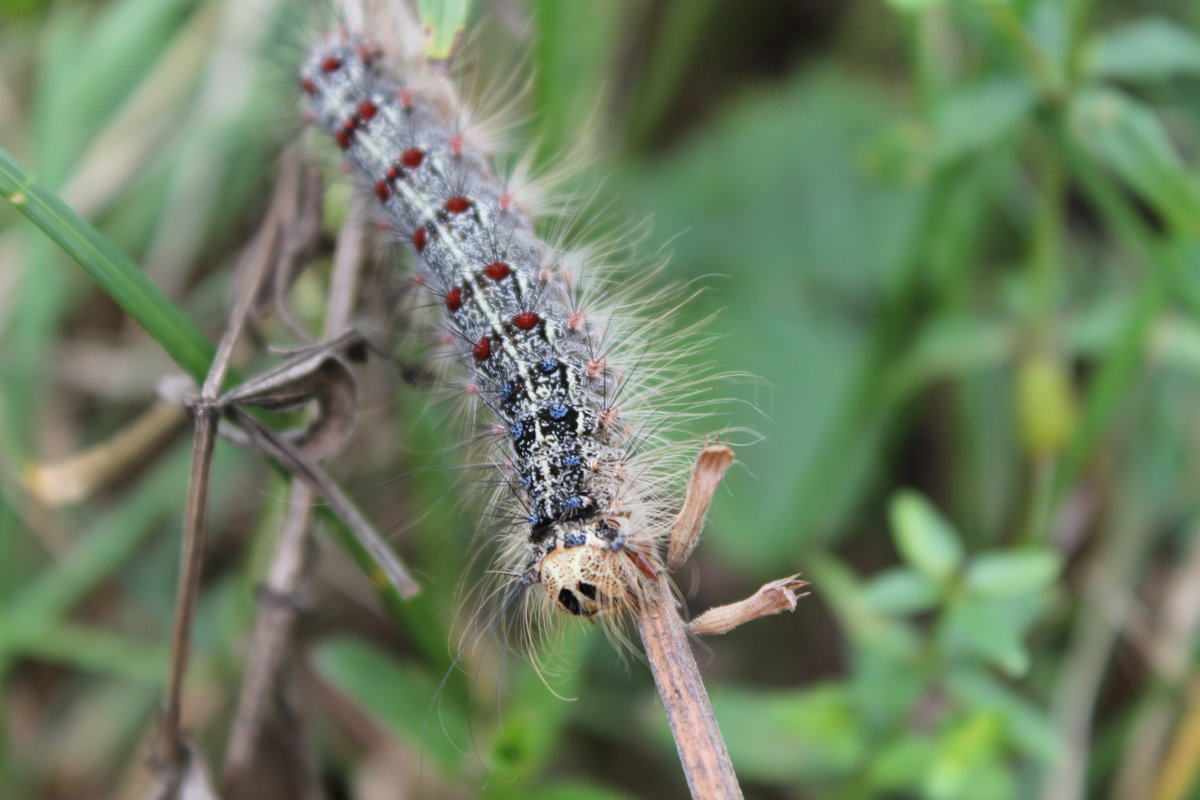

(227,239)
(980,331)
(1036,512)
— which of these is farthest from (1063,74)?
(227,239)

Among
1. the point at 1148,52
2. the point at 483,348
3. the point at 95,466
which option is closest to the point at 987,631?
the point at 483,348

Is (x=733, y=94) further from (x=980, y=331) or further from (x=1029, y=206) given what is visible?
(x=980, y=331)

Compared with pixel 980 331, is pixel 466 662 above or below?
below

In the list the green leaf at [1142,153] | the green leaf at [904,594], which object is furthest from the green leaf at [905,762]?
the green leaf at [1142,153]

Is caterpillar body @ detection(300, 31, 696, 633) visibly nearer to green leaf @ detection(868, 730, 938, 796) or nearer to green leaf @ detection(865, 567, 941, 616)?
A: green leaf @ detection(865, 567, 941, 616)

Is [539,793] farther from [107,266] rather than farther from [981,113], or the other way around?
[981,113]
